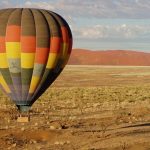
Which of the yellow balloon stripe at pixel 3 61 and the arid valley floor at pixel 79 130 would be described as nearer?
the arid valley floor at pixel 79 130

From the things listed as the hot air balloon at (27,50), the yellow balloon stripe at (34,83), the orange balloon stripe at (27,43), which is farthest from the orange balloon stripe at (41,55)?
the yellow balloon stripe at (34,83)

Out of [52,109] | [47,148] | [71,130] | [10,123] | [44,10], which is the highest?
[44,10]

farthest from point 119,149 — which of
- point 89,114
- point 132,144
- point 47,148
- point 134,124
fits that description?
point 89,114

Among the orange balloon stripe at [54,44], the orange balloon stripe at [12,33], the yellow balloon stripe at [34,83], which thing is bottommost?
the yellow balloon stripe at [34,83]

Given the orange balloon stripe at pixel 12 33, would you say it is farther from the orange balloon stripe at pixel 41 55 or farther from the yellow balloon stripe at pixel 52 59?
the yellow balloon stripe at pixel 52 59

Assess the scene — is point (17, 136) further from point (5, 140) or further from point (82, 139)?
point (82, 139)

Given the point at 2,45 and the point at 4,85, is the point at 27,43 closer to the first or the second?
the point at 2,45

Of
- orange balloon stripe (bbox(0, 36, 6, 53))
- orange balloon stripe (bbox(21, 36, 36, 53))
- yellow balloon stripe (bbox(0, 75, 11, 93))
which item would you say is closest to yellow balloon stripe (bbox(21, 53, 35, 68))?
orange balloon stripe (bbox(21, 36, 36, 53))

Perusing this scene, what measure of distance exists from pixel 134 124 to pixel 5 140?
8.81 metres

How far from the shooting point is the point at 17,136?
22.2 m

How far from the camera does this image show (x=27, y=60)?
24.1m

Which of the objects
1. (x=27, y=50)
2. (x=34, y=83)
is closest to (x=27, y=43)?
(x=27, y=50)

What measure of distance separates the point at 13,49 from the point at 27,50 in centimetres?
67

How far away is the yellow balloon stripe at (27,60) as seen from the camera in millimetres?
24047
